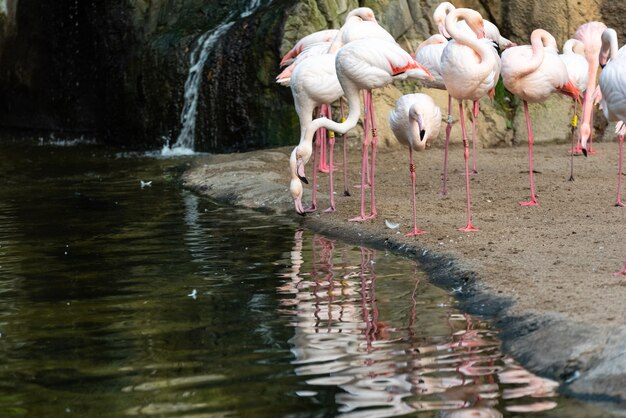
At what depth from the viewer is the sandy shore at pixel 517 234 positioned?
4.26m

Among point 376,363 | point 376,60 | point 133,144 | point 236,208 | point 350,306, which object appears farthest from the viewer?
point 133,144

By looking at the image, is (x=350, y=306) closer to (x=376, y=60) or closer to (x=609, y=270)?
(x=609, y=270)

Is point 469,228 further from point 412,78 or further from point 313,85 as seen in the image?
point 313,85

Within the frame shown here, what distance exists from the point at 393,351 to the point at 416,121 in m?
2.99

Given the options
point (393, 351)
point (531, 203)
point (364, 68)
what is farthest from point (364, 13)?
point (393, 351)

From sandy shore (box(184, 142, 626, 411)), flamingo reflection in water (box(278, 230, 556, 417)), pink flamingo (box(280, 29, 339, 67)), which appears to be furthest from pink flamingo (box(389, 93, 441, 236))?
pink flamingo (box(280, 29, 339, 67))

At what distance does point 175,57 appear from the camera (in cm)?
1348

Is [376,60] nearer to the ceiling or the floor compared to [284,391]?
nearer to the ceiling

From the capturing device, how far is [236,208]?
342 inches

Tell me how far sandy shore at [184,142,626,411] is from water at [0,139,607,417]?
15 centimetres

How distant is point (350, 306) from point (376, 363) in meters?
0.99

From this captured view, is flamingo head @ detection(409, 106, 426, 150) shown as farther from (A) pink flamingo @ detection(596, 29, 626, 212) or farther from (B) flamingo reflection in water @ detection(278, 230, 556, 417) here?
(A) pink flamingo @ detection(596, 29, 626, 212)

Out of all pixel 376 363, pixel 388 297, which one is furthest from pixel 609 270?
pixel 376 363

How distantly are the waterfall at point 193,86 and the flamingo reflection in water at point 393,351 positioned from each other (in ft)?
24.3
